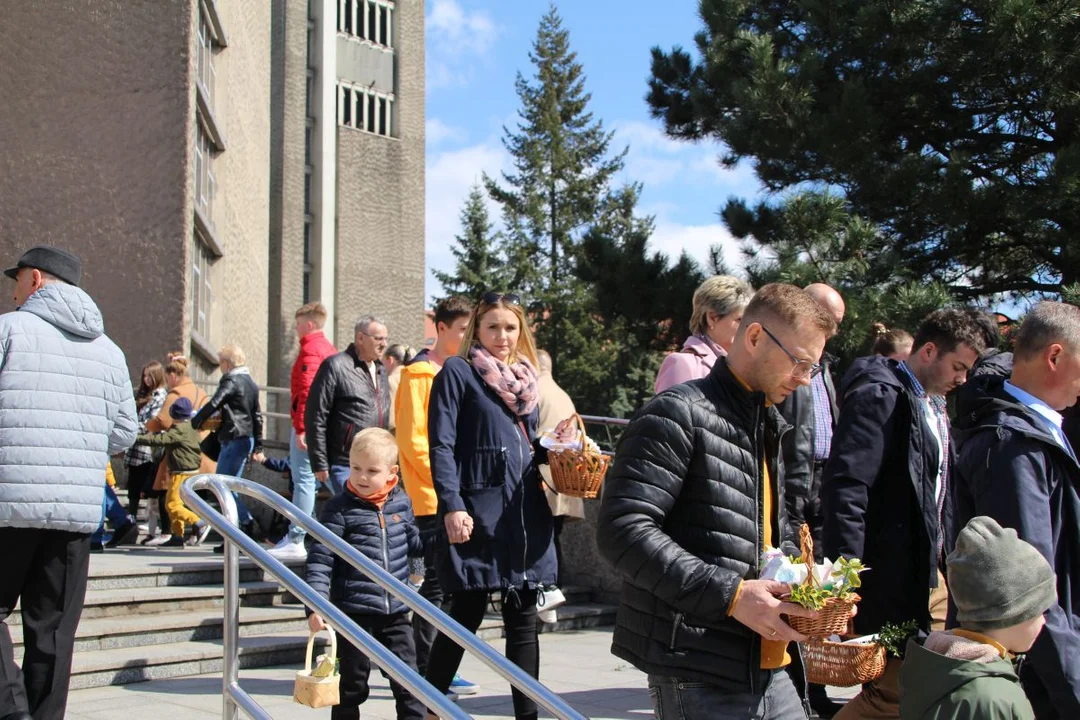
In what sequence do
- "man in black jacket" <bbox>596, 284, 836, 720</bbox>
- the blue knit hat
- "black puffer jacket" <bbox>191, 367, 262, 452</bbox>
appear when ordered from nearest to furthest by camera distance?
"man in black jacket" <bbox>596, 284, 836, 720</bbox>, "black puffer jacket" <bbox>191, 367, 262, 452</bbox>, the blue knit hat

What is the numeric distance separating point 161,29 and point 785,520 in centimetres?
1280

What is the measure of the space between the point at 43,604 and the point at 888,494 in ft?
11.3

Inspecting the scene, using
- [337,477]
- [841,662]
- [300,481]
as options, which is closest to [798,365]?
[841,662]

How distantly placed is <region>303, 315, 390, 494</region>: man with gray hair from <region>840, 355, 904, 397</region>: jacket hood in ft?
12.7

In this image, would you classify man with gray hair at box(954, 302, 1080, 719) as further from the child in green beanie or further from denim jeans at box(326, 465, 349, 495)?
denim jeans at box(326, 465, 349, 495)

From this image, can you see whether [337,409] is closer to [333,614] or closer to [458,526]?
[458,526]

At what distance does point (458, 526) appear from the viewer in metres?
4.93

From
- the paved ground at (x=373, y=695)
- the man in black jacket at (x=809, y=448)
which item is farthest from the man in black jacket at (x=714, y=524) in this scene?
the paved ground at (x=373, y=695)

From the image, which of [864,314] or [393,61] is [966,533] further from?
[393,61]

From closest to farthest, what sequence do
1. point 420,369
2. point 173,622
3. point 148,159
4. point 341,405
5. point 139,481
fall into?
1. point 420,369
2. point 173,622
3. point 341,405
4. point 139,481
5. point 148,159

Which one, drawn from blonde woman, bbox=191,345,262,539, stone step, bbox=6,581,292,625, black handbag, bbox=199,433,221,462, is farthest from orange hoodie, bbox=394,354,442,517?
black handbag, bbox=199,433,221,462

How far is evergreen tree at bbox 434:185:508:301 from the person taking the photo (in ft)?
155

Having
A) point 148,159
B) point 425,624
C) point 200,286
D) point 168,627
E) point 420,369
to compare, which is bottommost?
point 168,627

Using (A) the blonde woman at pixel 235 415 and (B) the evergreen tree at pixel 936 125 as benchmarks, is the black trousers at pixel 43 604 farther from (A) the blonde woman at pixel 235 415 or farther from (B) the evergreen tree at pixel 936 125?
(B) the evergreen tree at pixel 936 125
